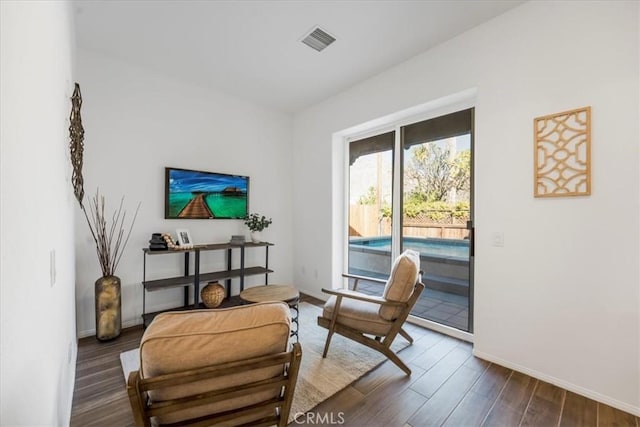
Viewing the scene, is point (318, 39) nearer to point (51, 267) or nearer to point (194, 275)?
point (51, 267)

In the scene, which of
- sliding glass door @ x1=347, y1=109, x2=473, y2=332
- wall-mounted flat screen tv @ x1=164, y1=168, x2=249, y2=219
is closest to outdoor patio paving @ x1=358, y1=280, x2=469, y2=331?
sliding glass door @ x1=347, y1=109, x2=473, y2=332

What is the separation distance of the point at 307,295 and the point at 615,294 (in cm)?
328

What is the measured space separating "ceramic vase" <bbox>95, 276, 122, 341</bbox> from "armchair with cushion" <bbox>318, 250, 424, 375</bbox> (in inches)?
80.5

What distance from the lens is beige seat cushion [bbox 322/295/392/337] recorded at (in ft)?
7.15

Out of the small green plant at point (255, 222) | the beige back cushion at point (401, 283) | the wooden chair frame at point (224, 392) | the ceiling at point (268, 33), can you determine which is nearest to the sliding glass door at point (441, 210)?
the ceiling at point (268, 33)

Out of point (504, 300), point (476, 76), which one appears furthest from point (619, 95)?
point (504, 300)

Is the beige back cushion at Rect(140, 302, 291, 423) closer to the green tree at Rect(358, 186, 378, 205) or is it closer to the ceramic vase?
the ceramic vase

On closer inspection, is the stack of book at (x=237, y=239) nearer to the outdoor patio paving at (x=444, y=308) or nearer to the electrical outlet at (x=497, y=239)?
the outdoor patio paving at (x=444, y=308)

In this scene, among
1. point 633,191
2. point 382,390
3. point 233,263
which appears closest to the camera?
point 633,191

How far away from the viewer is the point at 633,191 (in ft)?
5.73

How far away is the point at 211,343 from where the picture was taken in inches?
39.4

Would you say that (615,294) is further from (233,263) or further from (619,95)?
(233,263)

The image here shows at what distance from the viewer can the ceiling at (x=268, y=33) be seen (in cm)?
222

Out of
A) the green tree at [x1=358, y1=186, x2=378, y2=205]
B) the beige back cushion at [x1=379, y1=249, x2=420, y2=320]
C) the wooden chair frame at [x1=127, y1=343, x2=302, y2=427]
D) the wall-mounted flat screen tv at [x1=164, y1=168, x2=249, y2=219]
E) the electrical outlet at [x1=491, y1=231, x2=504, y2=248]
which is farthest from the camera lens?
the green tree at [x1=358, y1=186, x2=378, y2=205]
